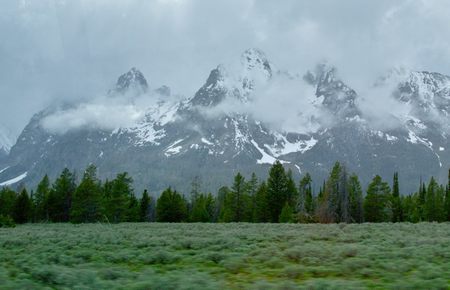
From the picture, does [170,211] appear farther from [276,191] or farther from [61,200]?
[276,191]

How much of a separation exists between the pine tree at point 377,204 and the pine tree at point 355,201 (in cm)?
168

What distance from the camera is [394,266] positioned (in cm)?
1371

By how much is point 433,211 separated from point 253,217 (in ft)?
101

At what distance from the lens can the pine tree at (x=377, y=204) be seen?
245 ft

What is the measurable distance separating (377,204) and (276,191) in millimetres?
16066

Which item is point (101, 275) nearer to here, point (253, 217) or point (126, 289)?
point (126, 289)

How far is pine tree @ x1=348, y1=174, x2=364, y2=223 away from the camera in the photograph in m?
78.3

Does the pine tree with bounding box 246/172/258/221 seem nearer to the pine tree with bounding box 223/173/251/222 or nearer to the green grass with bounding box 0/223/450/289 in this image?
the pine tree with bounding box 223/173/251/222

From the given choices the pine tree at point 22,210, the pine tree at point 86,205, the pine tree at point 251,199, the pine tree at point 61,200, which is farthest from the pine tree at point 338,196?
the pine tree at point 22,210

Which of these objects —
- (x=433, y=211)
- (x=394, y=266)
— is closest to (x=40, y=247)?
(x=394, y=266)

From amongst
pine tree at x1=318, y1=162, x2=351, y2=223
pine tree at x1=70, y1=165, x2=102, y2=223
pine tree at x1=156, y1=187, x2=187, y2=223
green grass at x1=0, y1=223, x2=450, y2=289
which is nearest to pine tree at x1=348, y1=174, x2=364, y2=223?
pine tree at x1=318, y1=162, x2=351, y2=223

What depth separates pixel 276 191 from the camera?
78.1 m

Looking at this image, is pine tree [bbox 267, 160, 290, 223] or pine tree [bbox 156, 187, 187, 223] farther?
pine tree [bbox 156, 187, 187, 223]

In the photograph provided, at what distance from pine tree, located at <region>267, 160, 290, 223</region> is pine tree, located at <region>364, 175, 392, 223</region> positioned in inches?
515
